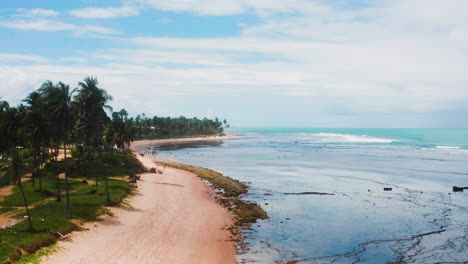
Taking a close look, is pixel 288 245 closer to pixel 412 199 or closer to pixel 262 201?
pixel 262 201

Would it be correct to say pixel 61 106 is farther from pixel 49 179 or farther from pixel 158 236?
pixel 49 179

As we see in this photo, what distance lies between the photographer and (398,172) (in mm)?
92875

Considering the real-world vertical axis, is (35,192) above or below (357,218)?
above

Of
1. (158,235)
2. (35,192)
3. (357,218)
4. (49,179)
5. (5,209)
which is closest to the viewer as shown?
(158,235)

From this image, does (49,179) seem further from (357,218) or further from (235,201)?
(357,218)

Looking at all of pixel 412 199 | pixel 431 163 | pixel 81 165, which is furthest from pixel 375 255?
pixel 431 163

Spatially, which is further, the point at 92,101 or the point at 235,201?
the point at 235,201

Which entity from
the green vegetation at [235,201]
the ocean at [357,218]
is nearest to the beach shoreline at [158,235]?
the green vegetation at [235,201]

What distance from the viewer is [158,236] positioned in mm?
36719

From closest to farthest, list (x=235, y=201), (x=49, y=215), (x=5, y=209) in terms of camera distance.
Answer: (x=49, y=215) → (x=5, y=209) → (x=235, y=201)

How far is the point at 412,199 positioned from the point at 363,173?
30.9 metres

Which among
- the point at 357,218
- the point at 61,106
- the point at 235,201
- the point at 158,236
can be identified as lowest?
the point at 357,218

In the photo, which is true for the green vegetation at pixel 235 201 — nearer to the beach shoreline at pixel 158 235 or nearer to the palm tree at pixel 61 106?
the beach shoreline at pixel 158 235

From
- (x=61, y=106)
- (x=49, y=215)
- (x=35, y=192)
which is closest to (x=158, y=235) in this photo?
(x=49, y=215)
